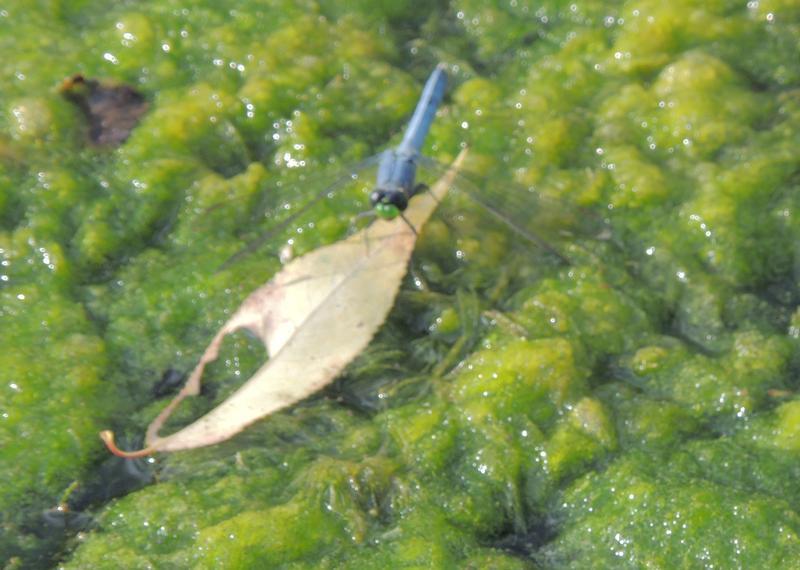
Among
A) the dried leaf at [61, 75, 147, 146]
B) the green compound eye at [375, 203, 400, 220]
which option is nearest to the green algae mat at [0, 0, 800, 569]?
the dried leaf at [61, 75, 147, 146]

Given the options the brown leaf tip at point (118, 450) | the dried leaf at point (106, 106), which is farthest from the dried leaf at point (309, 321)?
the dried leaf at point (106, 106)

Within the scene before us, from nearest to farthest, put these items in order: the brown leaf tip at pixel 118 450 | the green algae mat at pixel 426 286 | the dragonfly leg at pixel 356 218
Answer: the green algae mat at pixel 426 286 < the brown leaf tip at pixel 118 450 < the dragonfly leg at pixel 356 218

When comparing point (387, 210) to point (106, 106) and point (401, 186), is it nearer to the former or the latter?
point (401, 186)

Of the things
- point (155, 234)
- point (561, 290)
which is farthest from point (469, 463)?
point (155, 234)

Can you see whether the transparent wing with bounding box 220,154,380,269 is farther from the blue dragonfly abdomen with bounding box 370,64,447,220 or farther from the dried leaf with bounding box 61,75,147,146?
the dried leaf with bounding box 61,75,147,146

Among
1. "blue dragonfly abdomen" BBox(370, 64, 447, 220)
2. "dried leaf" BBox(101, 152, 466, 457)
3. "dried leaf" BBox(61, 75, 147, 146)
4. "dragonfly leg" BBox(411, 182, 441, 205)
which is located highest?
"blue dragonfly abdomen" BBox(370, 64, 447, 220)

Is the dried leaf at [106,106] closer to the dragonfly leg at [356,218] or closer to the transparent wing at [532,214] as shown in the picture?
the dragonfly leg at [356,218]

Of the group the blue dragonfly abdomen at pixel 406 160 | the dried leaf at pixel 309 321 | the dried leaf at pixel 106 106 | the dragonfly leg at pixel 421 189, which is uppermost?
the blue dragonfly abdomen at pixel 406 160

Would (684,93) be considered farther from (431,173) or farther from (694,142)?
(431,173)
